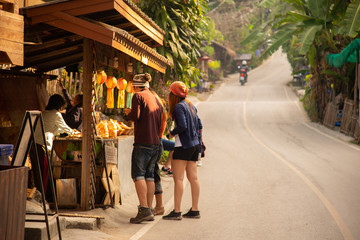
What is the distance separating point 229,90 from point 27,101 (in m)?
44.7

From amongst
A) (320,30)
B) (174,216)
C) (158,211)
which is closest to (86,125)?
(158,211)

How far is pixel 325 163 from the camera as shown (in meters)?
14.5

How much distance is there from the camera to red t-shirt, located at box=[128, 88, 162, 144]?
795cm

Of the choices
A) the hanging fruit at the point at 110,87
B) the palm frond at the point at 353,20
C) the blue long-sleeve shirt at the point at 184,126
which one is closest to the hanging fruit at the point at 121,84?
the hanging fruit at the point at 110,87

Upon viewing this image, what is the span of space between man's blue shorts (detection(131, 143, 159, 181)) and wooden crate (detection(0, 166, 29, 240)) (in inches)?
140

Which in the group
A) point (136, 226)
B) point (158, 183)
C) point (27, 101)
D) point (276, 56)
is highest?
point (276, 56)

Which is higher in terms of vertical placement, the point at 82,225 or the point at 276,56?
the point at 276,56

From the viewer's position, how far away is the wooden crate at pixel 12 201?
4043 mm

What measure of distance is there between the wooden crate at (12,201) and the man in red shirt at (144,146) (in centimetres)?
355

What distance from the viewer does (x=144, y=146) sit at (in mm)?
7965

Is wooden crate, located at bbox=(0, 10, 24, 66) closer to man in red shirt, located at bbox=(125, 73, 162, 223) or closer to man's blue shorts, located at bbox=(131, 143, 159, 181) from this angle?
man in red shirt, located at bbox=(125, 73, 162, 223)

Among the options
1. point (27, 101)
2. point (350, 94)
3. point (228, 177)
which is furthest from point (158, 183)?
point (350, 94)

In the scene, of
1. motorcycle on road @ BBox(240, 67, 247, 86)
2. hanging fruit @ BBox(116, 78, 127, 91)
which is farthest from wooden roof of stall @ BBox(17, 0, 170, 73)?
motorcycle on road @ BBox(240, 67, 247, 86)

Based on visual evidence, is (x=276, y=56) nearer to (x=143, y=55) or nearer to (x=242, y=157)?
(x=242, y=157)
